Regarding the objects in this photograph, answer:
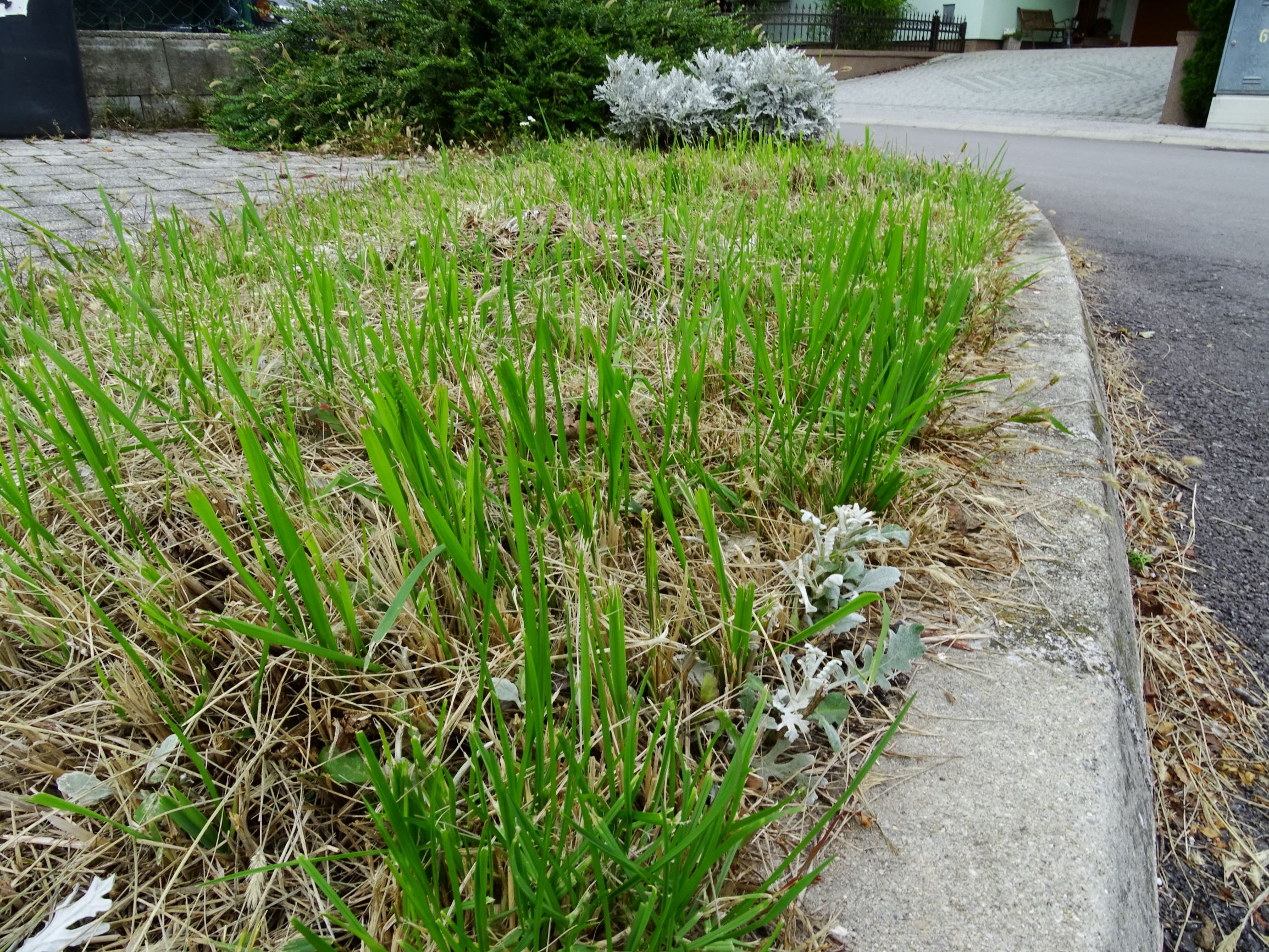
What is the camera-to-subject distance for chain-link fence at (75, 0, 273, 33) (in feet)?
26.0

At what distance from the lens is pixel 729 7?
26312 millimetres

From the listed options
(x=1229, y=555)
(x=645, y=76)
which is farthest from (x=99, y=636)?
(x=645, y=76)

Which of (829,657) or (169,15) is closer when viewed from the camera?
(829,657)

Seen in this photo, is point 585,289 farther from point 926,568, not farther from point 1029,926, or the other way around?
point 1029,926

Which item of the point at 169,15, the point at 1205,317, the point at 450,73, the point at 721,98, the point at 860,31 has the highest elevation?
the point at 860,31

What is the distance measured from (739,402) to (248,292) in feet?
4.70

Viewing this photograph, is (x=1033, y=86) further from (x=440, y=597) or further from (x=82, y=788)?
(x=82, y=788)

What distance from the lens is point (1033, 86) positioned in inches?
748

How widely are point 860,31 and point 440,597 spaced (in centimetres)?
3128

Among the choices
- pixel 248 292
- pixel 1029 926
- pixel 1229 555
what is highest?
pixel 248 292

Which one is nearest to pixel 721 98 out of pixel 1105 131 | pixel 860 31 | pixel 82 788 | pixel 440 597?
pixel 440 597

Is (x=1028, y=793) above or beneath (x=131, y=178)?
beneath

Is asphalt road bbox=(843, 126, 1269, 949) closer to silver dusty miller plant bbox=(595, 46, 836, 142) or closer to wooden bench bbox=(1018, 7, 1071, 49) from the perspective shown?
silver dusty miller plant bbox=(595, 46, 836, 142)

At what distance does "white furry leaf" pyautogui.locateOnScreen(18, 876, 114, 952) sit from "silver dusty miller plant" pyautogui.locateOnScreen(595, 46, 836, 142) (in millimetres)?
5356
